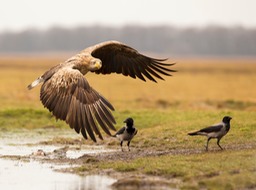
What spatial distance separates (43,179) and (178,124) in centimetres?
822

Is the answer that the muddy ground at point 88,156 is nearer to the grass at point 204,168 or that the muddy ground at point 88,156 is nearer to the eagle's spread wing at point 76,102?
the grass at point 204,168

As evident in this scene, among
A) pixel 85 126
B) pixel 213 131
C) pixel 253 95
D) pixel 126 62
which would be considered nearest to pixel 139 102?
pixel 253 95

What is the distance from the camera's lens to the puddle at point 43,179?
11.1 m

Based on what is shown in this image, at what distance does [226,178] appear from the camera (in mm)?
10820

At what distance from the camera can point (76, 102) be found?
12.6 meters

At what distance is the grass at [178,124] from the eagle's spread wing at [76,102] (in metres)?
0.99

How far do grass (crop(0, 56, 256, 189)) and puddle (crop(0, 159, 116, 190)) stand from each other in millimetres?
746

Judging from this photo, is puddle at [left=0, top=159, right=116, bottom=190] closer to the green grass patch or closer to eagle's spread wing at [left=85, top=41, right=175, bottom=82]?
eagle's spread wing at [left=85, top=41, right=175, bottom=82]

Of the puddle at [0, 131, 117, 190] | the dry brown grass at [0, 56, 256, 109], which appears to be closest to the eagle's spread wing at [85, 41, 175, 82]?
the puddle at [0, 131, 117, 190]

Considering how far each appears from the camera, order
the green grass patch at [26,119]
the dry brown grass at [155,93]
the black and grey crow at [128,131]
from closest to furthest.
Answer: the black and grey crow at [128,131]
the green grass patch at [26,119]
the dry brown grass at [155,93]

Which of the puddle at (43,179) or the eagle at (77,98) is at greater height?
the eagle at (77,98)

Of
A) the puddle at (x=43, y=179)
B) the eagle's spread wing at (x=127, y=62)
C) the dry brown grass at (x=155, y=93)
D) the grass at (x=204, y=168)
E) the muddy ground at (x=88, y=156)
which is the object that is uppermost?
the eagle's spread wing at (x=127, y=62)

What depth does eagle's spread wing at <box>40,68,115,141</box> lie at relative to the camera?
1220 cm

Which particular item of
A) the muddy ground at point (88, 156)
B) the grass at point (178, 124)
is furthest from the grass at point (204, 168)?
the muddy ground at point (88, 156)
